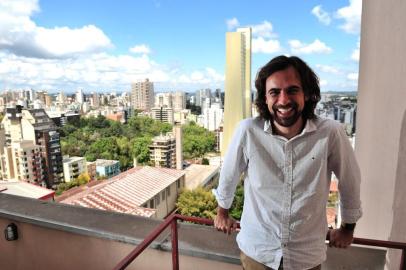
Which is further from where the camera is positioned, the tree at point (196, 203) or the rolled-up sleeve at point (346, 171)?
the tree at point (196, 203)

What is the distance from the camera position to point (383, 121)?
44.2 inches

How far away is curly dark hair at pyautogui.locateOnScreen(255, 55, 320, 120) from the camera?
0.68 m

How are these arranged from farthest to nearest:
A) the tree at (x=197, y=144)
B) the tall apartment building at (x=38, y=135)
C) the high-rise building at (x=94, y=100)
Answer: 1. the high-rise building at (x=94, y=100)
2. the tree at (x=197, y=144)
3. the tall apartment building at (x=38, y=135)

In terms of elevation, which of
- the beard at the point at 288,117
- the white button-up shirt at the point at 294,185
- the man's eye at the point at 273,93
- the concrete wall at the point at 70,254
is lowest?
the concrete wall at the point at 70,254

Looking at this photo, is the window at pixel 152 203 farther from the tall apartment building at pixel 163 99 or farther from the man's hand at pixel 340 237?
the tall apartment building at pixel 163 99

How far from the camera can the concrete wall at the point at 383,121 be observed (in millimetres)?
896

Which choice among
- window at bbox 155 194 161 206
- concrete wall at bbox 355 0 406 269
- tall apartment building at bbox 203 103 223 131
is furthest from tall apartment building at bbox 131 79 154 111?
concrete wall at bbox 355 0 406 269

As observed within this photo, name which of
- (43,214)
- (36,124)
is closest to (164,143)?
(36,124)

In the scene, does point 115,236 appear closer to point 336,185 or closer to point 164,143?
point 336,185

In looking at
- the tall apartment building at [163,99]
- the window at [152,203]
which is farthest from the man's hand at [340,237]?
the tall apartment building at [163,99]

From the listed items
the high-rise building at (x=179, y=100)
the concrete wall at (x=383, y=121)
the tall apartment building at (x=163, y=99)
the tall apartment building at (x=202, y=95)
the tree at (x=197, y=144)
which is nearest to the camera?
the concrete wall at (x=383, y=121)

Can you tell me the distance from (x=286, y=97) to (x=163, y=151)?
57.6 feet

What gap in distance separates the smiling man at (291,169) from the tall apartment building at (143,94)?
111 feet

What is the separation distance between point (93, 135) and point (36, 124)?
546cm
